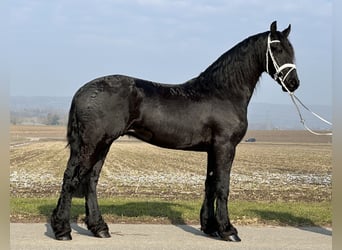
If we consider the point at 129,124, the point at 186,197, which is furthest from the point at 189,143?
the point at 186,197

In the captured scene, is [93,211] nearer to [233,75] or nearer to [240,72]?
[233,75]

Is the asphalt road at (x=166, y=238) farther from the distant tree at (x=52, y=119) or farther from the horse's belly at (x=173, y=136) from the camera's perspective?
the distant tree at (x=52, y=119)

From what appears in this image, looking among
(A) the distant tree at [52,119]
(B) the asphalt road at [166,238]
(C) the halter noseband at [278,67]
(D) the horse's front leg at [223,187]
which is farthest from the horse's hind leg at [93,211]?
(A) the distant tree at [52,119]

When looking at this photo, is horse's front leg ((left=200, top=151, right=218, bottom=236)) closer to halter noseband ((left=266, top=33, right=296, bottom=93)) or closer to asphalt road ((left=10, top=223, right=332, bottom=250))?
asphalt road ((left=10, top=223, right=332, bottom=250))

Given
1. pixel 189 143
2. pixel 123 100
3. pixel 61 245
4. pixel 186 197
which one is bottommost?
pixel 186 197

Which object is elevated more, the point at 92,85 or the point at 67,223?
the point at 92,85

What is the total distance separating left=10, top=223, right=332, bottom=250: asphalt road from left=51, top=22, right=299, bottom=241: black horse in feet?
0.77

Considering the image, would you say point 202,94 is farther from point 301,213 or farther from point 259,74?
point 301,213

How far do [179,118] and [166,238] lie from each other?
1.69 metres

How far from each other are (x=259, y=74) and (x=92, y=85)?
8.09 feet

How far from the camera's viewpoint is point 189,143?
667cm

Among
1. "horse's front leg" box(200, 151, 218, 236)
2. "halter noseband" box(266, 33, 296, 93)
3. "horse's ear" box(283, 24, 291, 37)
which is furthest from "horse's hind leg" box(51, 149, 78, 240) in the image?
"horse's ear" box(283, 24, 291, 37)

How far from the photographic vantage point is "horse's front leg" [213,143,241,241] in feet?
21.5

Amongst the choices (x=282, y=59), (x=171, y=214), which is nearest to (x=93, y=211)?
(x=171, y=214)
